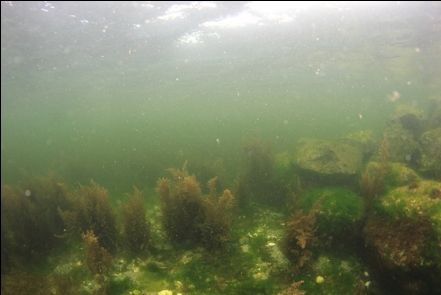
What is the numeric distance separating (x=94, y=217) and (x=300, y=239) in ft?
19.2

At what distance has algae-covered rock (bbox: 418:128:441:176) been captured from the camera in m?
9.46

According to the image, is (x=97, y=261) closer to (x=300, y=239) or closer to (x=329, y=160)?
(x=300, y=239)

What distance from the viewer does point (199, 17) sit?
16.4m

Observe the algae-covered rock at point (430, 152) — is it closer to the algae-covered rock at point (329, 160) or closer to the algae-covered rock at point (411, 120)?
the algae-covered rock at point (329, 160)

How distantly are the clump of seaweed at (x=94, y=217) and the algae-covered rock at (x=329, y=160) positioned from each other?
750 centimetres

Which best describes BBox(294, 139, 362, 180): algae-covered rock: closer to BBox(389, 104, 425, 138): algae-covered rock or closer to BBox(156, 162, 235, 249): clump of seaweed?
BBox(156, 162, 235, 249): clump of seaweed

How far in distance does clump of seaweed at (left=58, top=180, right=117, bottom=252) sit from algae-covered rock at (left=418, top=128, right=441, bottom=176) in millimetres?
11231

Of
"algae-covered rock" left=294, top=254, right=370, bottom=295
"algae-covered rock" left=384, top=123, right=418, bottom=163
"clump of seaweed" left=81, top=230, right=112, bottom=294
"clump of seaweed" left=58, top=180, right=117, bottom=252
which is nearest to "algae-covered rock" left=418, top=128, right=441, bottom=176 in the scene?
"algae-covered rock" left=384, top=123, right=418, bottom=163

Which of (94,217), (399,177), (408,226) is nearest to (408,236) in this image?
(408,226)

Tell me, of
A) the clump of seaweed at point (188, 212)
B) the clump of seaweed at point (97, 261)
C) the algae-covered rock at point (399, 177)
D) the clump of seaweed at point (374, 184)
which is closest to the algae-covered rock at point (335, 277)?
the clump of seaweed at point (374, 184)

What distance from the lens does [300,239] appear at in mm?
5863

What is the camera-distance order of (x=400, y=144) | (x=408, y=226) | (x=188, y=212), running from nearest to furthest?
(x=408, y=226) → (x=188, y=212) → (x=400, y=144)

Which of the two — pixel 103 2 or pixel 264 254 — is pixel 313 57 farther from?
pixel 264 254

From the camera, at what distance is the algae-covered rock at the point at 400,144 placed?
39.8 feet
